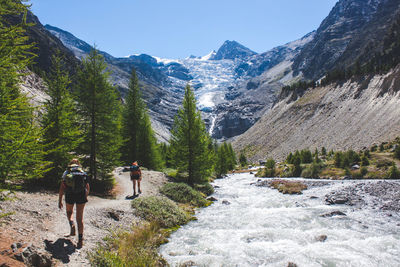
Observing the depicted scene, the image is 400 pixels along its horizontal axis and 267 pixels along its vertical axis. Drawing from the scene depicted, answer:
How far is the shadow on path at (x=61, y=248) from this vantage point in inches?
290

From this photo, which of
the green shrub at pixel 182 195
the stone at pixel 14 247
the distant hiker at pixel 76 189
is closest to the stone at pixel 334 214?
the green shrub at pixel 182 195

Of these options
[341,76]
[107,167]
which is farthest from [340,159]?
[341,76]

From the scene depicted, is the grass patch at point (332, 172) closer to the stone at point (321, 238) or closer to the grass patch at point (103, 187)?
the stone at point (321, 238)

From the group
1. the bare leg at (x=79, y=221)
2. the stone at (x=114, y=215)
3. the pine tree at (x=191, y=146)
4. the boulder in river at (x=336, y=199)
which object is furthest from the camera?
the pine tree at (x=191, y=146)

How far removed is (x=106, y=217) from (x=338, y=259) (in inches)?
432

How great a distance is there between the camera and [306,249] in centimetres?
1049

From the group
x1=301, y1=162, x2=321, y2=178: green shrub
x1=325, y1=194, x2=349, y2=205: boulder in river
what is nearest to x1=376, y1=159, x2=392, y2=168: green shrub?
x1=301, y1=162, x2=321, y2=178: green shrub

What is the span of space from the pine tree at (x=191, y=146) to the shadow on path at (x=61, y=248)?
1944cm

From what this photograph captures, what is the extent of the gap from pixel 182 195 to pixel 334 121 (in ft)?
224

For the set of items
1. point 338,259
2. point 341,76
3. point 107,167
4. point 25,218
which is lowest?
point 338,259

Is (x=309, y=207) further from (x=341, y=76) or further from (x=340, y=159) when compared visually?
(x=341, y=76)

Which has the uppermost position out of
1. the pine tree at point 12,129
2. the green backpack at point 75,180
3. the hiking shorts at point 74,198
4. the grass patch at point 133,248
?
the pine tree at point 12,129

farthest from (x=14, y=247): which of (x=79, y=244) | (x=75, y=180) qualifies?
(x=75, y=180)

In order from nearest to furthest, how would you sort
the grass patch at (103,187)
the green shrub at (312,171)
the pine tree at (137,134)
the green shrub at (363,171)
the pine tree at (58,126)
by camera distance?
1. the pine tree at (58,126)
2. the grass patch at (103,187)
3. the green shrub at (363,171)
4. the pine tree at (137,134)
5. the green shrub at (312,171)
